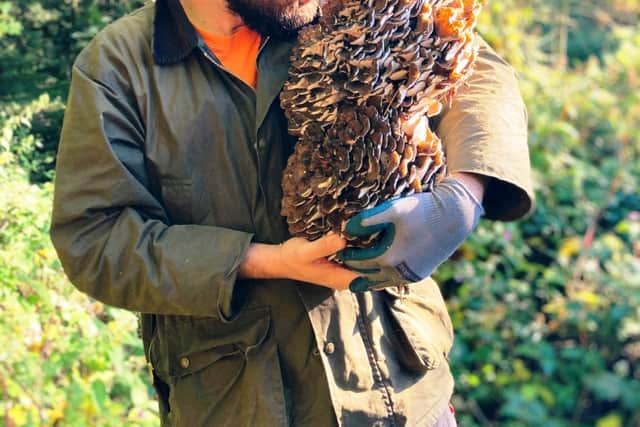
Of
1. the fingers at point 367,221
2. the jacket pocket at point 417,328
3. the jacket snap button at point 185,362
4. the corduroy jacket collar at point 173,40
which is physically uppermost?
the corduroy jacket collar at point 173,40

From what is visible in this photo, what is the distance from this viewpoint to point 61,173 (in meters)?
1.98

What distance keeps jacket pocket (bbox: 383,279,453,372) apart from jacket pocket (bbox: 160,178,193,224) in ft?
1.87

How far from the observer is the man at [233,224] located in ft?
6.30

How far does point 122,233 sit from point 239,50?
570 millimetres

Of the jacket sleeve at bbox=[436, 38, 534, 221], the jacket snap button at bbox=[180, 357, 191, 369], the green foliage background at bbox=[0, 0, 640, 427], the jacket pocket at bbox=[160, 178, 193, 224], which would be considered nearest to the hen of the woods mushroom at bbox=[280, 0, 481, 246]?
the jacket sleeve at bbox=[436, 38, 534, 221]

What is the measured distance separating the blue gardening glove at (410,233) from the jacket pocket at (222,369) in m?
0.30

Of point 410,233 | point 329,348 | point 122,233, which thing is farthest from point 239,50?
point 329,348

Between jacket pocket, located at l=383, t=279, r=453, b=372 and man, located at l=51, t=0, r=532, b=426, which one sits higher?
man, located at l=51, t=0, r=532, b=426

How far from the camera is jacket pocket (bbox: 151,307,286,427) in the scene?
2010 mm

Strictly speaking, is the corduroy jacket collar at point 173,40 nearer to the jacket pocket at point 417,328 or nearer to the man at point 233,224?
the man at point 233,224

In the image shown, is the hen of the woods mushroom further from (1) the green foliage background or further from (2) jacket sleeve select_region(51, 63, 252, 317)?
(1) the green foliage background

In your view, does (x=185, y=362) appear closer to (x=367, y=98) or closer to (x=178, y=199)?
(x=178, y=199)

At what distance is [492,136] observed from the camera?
6.70 feet

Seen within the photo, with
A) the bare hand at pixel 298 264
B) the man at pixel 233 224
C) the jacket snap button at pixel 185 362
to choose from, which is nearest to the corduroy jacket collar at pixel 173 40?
the man at pixel 233 224
